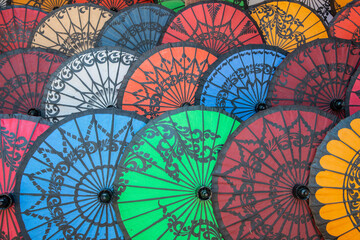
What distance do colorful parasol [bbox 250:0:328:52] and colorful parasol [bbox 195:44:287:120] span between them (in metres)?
0.81

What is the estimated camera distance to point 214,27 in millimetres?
3168

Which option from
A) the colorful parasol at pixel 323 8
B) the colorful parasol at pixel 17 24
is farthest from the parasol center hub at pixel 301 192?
the colorful parasol at pixel 17 24

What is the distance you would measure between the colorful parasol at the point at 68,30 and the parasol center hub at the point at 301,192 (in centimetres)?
233

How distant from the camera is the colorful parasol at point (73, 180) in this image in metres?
2.11

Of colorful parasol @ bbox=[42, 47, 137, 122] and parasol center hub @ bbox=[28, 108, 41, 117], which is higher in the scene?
colorful parasol @ bbox=[42, 47, 137, 122]

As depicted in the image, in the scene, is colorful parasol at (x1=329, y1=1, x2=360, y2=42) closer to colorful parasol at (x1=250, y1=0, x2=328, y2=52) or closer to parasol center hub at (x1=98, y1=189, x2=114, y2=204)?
colorful parasol at (x1=250, y1=0, x2=328, y2=52)

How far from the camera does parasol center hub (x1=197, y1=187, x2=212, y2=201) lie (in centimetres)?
208

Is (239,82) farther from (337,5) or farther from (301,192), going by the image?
(337,5)

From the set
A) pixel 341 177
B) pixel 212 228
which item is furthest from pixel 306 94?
pixel 212 228

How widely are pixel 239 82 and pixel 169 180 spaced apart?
40.1 inches

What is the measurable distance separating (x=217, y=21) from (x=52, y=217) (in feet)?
7.25

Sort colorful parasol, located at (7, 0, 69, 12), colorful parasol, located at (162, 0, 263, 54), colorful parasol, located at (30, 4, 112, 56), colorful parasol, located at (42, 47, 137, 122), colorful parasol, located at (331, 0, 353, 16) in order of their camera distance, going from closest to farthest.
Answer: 1. colorful parasol, located at (42, 47, 137, 122)
2. colorful parasol, located at (162, 0, 263, 54)
3. colorful parasol, located at (30, 4, 112, 56)
4. colorful parasol, located at (7, 0, 69, 12)
5. colorful parasol, located at (331, 0, 353, 16)

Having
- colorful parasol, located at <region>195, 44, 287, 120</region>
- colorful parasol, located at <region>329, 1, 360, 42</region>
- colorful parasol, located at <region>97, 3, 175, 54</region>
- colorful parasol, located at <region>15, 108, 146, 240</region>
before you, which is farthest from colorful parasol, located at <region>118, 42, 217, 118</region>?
colorful parasol, located at <region>329, 1, 360, 42</region>

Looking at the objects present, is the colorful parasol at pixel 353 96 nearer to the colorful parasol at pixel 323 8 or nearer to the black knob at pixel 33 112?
the colorful parasol at pixel 323 8
